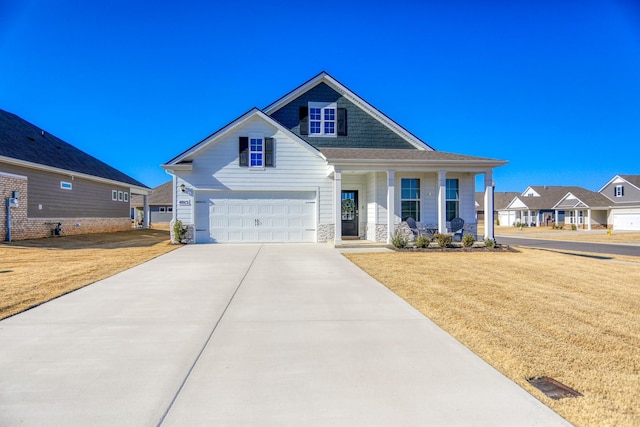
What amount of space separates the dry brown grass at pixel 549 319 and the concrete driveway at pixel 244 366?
1.07ft

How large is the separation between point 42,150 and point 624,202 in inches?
1998

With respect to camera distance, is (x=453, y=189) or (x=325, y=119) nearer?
(x=453, y=189)

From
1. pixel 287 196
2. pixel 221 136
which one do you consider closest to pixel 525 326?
pixel 287 196

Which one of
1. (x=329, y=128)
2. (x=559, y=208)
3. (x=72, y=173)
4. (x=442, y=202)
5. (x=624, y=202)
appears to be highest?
(x=329, y=128)

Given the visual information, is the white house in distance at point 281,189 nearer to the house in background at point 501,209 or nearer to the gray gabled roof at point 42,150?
the gray gabled roof at point 42,150

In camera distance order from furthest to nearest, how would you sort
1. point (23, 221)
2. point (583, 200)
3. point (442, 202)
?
point (583, 200)
point (23, 221)
point (442, 202)

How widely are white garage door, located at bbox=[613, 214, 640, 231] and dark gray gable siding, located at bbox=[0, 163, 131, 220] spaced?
155 feet

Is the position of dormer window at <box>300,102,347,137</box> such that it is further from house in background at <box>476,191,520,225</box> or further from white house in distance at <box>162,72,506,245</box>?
house in background at <box>476,191,520,225</box>

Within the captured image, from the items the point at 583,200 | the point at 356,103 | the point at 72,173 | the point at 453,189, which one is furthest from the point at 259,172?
the point at 583,200

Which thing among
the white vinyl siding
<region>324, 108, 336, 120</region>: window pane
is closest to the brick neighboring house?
the white vinyl siding

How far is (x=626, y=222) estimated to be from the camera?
37812mm

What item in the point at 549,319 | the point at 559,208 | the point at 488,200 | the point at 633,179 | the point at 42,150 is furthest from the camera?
the point at 559,208

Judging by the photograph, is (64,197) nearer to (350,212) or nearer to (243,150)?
(243,150)

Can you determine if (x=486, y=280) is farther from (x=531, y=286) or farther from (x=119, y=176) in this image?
(x=119, y=176)
